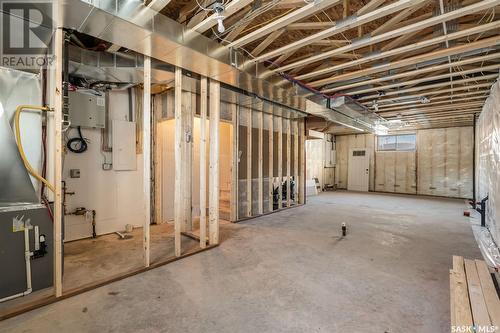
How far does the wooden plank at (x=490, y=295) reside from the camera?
1456 millimetres

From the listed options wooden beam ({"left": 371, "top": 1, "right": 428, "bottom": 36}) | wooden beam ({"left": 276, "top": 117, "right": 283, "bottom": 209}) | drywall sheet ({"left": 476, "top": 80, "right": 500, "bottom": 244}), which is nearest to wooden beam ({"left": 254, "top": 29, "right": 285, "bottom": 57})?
wooden beam ({"left": 371, "top": 1, "right": 428, "bottom": 36})

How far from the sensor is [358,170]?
412 inches

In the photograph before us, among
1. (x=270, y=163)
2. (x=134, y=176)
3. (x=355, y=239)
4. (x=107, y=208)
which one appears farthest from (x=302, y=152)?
(x=107, y=208)

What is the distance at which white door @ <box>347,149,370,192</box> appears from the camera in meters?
10.3

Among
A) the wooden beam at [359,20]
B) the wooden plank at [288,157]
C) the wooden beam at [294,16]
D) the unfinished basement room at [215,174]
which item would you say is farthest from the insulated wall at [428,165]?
the wooden beam at [294,16]

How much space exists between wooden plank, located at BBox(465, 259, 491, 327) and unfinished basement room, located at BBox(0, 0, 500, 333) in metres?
0.01

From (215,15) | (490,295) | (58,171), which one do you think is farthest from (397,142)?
(58,171)

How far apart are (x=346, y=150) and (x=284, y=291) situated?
977cm

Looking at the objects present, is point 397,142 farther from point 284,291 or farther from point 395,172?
point 284,291

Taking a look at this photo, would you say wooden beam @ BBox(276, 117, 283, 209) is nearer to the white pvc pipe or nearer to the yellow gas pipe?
the yellow gas pipe

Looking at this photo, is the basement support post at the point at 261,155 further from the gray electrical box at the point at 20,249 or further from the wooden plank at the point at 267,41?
the gray electrical box at the point at 20,249

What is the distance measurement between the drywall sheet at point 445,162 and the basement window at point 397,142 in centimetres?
25

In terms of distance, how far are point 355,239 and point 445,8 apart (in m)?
3.07

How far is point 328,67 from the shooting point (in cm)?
349
